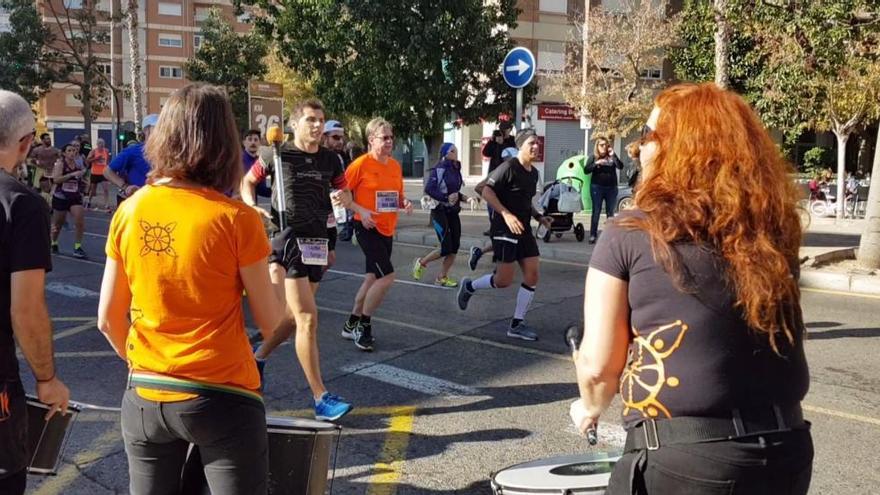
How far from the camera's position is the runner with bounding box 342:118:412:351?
21.5ft

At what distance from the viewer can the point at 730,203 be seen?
5.97 feet

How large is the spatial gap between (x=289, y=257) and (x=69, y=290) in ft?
18.5

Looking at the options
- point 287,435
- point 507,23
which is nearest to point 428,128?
point 507,23

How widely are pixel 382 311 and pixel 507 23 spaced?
1131cm

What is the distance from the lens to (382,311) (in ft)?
26.9

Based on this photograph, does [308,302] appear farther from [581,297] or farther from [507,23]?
[507,23]

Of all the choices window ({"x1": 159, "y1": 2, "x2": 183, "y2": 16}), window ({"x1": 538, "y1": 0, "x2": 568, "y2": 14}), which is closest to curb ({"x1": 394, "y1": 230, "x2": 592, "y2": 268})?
window ({"x1": 538, "y1": 0, "x2": 568, "y2": 14})

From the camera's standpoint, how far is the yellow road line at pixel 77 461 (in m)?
3.91

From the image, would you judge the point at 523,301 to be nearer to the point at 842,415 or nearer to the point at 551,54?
the point at 842,415

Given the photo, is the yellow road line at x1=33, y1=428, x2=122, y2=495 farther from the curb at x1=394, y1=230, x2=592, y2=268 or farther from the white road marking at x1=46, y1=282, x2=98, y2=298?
the curb at x1=394, y1=230, x2=592, y2=268

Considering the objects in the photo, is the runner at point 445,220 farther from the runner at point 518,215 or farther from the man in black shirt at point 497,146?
the man in black shirt at point 497,146

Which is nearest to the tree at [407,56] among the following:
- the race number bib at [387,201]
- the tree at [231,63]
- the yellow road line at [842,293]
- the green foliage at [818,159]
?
the yellow road line at [842,293]

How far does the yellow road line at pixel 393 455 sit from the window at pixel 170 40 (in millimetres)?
64583

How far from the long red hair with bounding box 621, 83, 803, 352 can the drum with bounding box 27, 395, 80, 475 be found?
6.75 feet
